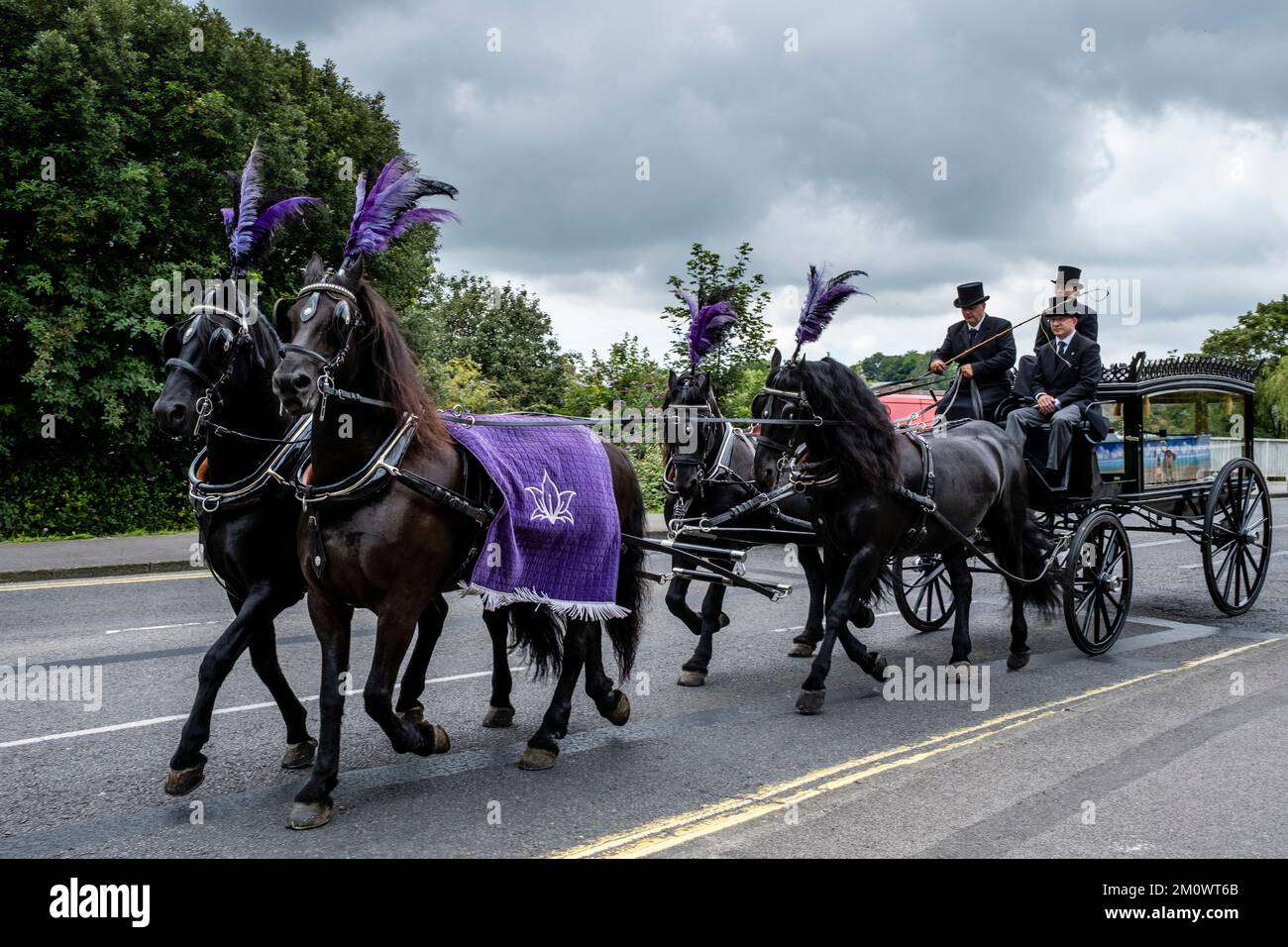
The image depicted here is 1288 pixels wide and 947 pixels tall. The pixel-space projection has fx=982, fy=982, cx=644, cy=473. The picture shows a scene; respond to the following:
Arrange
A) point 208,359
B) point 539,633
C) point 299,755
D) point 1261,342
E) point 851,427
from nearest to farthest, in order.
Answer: point 208,359 → point 299,755 → point 539,633 → point 851,427 → point 1261,342

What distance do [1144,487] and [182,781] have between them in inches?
319

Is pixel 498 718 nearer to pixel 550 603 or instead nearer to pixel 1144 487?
pixel 550 603

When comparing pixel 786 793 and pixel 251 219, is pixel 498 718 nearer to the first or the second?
pixel 786 793

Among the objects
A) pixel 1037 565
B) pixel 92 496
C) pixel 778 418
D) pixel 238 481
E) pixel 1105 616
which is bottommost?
pixel 1105 616

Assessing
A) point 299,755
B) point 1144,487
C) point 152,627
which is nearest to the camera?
point 299,755

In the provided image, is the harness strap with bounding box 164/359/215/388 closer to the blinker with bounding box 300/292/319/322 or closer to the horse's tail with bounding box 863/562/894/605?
the blinker with bounding box 300/292/319/322

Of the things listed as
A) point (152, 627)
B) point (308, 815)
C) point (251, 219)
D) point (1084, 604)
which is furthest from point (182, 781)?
point (1084, 604)

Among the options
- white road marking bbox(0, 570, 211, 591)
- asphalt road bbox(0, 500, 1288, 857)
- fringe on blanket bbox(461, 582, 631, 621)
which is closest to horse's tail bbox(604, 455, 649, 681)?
fringe on blanket bbox(461, 582, 631, 621)

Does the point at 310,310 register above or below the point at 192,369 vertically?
above

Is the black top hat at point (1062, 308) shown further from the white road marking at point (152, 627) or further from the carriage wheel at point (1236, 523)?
the white road marking at point (152, 627)

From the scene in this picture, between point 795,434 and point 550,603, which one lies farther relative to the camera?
point 795,434

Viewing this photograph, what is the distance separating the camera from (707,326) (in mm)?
7664

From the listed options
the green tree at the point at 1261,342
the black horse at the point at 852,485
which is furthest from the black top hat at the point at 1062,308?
the green tree at the point at 1261,342

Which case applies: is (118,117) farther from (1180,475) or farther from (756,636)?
(1180,475)
